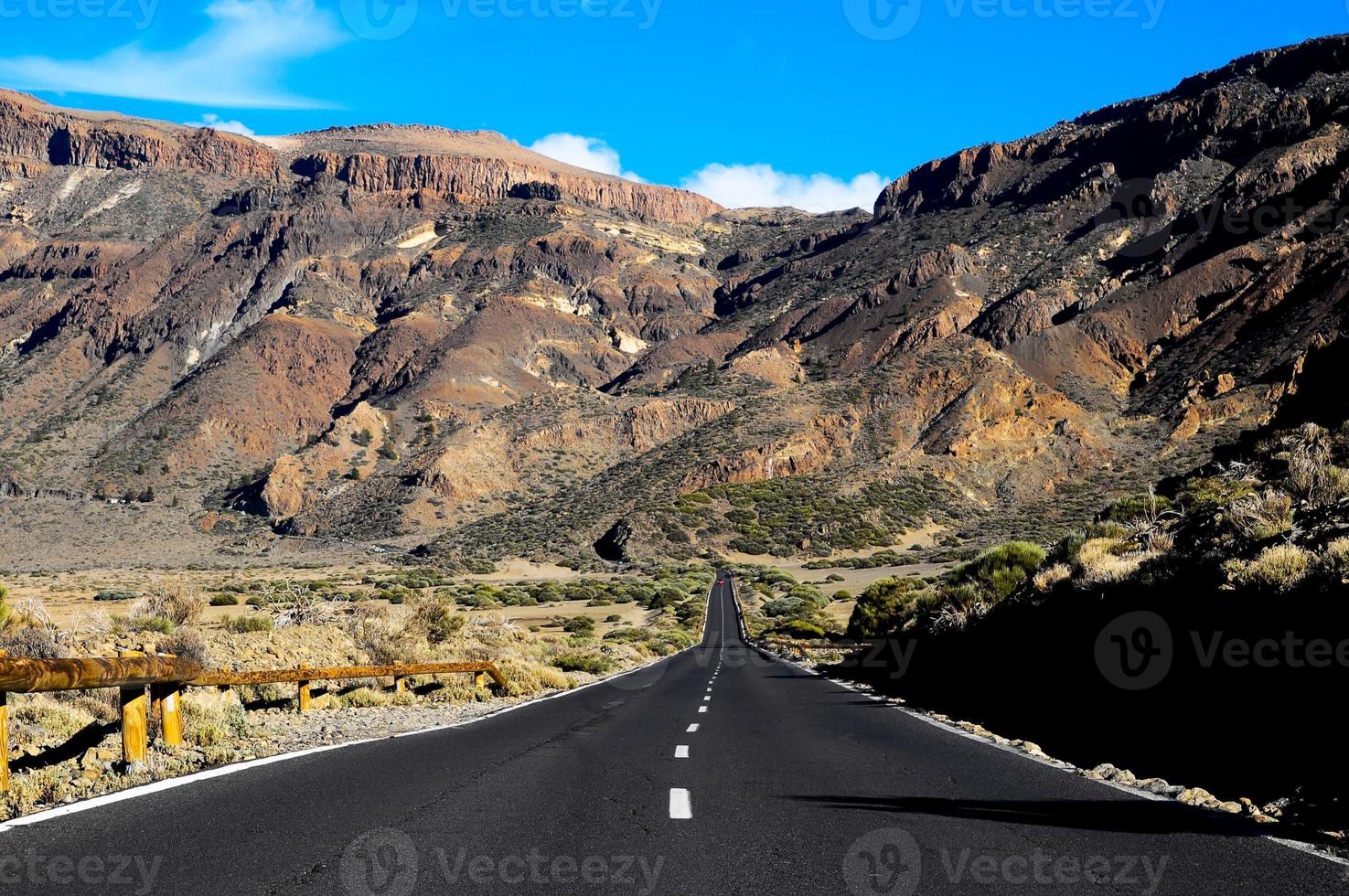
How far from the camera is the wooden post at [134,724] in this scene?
850 centimetres

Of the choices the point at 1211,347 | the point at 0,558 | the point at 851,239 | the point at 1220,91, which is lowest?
the point at 0,558

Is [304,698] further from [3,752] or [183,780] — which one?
[3,752]

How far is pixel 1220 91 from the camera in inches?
5650

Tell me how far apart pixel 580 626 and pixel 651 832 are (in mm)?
40807

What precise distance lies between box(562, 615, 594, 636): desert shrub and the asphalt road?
115 feet

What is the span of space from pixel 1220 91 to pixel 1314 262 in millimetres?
65095

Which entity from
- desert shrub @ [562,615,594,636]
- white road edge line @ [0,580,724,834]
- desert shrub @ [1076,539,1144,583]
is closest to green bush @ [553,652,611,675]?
white road edge line @ [0,580,724,834]

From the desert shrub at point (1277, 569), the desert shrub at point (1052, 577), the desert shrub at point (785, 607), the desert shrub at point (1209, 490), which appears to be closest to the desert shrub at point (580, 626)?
the desert shrub at point (785, 607)

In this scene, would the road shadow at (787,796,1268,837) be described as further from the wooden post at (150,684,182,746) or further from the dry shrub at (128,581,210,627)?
the dry shrub at (128,581,210,627)

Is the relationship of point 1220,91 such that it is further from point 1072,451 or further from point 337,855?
→ point 337,855

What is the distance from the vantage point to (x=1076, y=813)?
702 cm

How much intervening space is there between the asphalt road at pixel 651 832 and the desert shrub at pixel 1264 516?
188 inches

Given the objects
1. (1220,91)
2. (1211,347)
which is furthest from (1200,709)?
(1220,91)

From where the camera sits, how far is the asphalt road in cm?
528
